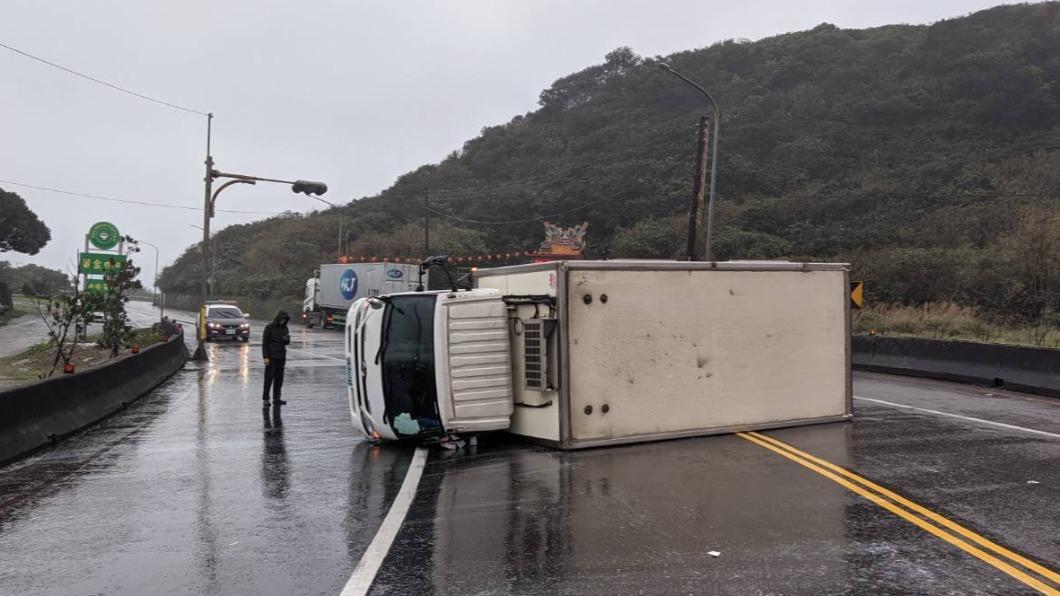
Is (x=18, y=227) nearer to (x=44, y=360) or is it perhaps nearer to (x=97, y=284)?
(x=97, y=284)

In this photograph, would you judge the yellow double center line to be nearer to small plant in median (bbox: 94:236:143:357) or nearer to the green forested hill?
small plant in median (bbox: 94:236:143:357)

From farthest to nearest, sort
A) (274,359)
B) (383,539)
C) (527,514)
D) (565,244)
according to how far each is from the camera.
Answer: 1. (565,244)
2. (274,359)
3. (527,514)
4. (383,539)

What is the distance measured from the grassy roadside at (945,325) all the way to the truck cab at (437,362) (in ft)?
55.0

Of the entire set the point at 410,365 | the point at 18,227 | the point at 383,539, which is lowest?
the point at 383,539

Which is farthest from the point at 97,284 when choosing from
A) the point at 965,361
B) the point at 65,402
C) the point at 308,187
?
the point at 965,361

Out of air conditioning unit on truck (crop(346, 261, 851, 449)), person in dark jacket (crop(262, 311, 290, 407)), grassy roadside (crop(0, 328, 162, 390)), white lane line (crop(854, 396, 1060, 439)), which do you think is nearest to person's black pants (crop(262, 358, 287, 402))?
person in dark jacket (crop(262, 311, 290, 407))

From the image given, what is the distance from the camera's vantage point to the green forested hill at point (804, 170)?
35.7 meters

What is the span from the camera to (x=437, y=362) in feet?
28.8

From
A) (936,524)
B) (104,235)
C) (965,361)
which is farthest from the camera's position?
(104,235)

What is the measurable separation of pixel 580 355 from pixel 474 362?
1.23 m

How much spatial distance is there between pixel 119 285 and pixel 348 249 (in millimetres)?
48379

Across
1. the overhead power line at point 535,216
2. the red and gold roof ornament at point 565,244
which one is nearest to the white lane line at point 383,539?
the red and gold roof ornament at point 565,244

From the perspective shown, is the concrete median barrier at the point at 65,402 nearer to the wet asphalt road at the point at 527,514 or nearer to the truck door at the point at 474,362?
the wet asphalt road at the point at 527,514

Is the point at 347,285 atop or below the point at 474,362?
atop
